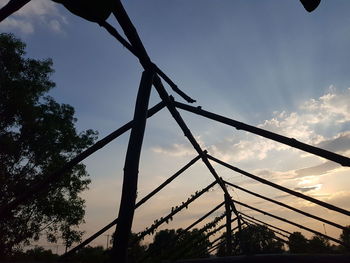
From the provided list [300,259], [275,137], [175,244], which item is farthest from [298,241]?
[300,259]

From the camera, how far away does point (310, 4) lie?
133 cm

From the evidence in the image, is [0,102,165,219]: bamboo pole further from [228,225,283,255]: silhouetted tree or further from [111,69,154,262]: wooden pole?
[228,225,283,255]: silhouetted tree

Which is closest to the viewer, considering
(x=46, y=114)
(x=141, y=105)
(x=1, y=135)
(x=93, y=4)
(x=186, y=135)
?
(x=93, y=4)

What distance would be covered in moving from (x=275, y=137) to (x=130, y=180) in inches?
84.6

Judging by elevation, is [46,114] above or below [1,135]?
above

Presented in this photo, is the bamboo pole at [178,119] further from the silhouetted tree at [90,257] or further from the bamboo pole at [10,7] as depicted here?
the silhouetted tree at [90,257]

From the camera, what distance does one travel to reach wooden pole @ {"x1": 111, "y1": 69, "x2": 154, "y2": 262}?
2.81 m

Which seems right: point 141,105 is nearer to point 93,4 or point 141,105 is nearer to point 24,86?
point 93,4

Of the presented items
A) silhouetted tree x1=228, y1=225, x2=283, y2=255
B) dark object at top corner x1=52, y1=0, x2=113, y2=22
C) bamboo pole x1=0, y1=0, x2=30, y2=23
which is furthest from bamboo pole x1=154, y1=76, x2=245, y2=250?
silhouetted tree x1=228, y1=225, x2=283, y2=255

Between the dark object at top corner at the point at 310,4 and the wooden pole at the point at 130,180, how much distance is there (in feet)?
7.86

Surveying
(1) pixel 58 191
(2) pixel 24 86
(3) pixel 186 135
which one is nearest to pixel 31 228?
(1) pixel 58 191

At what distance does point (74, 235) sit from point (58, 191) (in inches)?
130

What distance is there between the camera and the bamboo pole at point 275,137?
3.29m

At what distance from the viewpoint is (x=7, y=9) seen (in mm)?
2172
